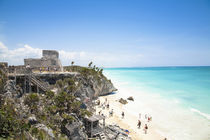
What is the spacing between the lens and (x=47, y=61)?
69.6 ft

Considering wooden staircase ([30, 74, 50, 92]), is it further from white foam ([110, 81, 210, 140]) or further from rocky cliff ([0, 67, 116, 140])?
white foam ([110, 81, 210, 140])

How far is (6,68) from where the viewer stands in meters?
15.4

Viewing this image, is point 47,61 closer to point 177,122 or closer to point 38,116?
point 38,116

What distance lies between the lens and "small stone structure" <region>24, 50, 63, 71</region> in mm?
19938

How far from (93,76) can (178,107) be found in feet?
56.7

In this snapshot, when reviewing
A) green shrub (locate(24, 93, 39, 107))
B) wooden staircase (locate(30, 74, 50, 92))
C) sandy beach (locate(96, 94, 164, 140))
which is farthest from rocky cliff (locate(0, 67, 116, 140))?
sandy beach (locate(96, 94, 164, 140))

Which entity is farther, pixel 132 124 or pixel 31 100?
pixel 132 124

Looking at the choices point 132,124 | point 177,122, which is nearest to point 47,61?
point 132,124

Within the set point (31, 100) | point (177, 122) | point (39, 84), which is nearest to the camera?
point (31, 100)

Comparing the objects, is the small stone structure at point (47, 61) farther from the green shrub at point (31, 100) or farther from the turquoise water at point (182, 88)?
the turquoise water at point (182, 88)

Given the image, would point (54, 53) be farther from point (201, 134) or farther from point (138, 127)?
point (201, 134)

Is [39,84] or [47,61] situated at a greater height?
[47,61]

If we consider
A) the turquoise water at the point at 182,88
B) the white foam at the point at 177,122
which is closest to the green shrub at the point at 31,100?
the white foam at the point at 177,122

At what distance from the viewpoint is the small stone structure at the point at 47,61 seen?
65.4 ft
